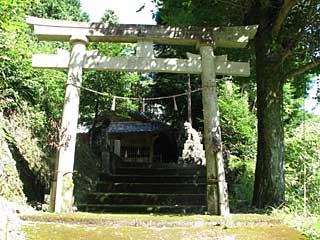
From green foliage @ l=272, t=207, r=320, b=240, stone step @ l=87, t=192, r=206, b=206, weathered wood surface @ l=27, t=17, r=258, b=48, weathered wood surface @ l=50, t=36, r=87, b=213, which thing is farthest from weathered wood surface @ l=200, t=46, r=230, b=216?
stone step @ l=87, t=192, r=206, b=206

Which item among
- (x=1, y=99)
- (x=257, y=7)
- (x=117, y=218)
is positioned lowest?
(x=117, y=218)

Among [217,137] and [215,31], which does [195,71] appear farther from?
[217,137]

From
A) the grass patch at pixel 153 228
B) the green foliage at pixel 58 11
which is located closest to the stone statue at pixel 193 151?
the grass patch at pixel 153 228

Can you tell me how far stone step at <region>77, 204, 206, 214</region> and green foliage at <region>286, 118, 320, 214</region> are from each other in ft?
6.88

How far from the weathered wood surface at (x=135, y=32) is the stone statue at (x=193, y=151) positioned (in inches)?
254

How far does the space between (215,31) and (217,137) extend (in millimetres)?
2129

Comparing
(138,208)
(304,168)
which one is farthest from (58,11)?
(304,168)

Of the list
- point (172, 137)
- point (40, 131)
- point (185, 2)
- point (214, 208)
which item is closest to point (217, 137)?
A: point (214, 208)

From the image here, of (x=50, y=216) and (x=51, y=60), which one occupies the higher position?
(x=51, y=60)

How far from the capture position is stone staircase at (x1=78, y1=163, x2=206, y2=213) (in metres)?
8.30

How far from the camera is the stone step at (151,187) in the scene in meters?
9.69

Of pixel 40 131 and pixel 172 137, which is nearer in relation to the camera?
pixel 40 131

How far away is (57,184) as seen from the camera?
242 inches

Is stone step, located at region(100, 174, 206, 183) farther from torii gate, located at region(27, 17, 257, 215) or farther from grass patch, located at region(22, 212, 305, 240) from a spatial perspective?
grass patch, located at region(22, 212, 305, 240)
